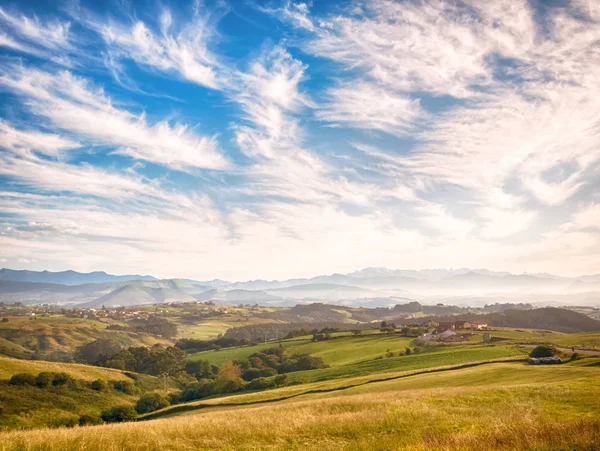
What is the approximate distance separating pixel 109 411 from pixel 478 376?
7198 centimetres

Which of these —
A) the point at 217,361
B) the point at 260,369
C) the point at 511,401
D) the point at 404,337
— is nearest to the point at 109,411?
the point at 260,369

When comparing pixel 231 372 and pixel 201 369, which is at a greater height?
pixel 231 372

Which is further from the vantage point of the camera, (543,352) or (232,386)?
(232,386)

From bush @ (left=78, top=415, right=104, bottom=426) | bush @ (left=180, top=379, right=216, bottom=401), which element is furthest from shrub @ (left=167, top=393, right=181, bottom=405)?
bush @ (left=78, top=415, right=104, bottom=426)

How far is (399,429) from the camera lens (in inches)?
673

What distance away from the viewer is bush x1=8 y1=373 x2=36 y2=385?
78.7 meters

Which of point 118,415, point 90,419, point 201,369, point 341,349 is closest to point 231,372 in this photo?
point 201,369

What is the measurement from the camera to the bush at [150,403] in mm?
80000

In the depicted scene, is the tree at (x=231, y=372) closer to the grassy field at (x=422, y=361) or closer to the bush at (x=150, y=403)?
the bush at (x=150, y=403)

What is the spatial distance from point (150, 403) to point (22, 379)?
90.6 feet

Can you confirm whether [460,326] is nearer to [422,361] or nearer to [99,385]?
[422,361]

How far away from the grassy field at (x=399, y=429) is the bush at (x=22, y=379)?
80.1 metres

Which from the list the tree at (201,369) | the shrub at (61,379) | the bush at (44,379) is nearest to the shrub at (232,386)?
the shrub at (61,379)

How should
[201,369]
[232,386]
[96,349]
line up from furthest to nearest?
[96,349] → [201,369] → [232,386]
